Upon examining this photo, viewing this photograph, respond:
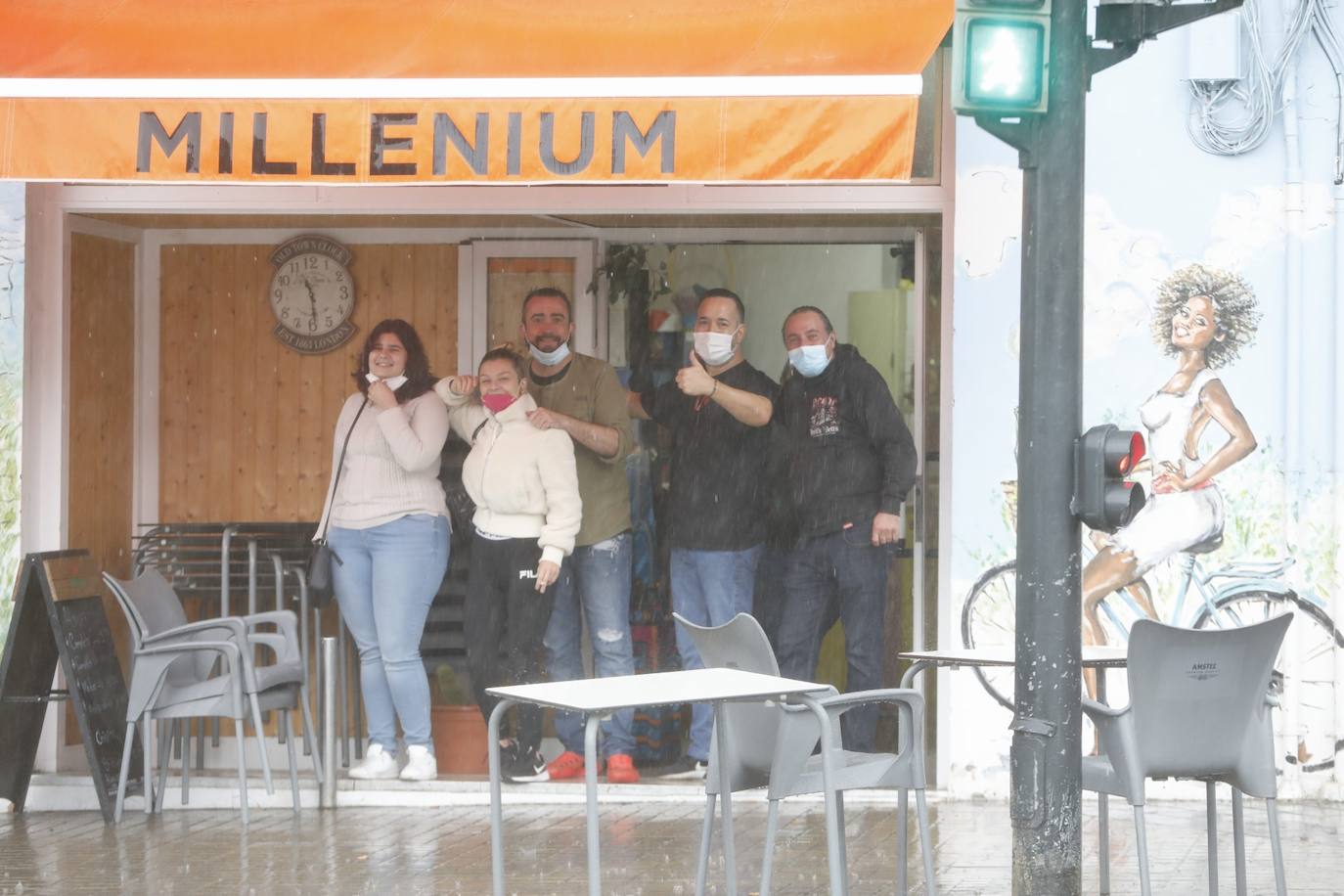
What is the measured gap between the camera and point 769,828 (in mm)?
6051

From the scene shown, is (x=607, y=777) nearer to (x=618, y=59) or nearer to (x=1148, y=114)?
(x=618, y=59)

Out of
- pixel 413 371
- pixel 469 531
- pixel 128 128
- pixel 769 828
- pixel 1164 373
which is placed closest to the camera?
pixel 769 828

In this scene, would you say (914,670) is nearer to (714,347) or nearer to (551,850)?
(551,850)

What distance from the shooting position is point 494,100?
802cm

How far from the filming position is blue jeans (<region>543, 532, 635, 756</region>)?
9.45 meters

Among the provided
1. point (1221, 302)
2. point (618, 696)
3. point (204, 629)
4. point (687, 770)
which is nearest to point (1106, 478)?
point (618, 696)

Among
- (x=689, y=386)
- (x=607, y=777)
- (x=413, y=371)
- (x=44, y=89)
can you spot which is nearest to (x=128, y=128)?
(x=44, y=89)

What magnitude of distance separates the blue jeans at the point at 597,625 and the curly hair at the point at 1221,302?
303cm

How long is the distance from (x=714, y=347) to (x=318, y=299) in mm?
2588

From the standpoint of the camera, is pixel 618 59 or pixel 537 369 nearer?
pixel 618 59

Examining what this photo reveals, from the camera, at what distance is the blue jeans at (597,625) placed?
31.0ft

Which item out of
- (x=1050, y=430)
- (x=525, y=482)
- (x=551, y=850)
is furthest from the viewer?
(x=525, y=482)

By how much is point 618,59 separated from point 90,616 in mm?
3836

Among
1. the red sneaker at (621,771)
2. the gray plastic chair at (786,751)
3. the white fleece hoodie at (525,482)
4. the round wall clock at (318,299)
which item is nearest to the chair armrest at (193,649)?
the white fleece hoodie at (525,482)
